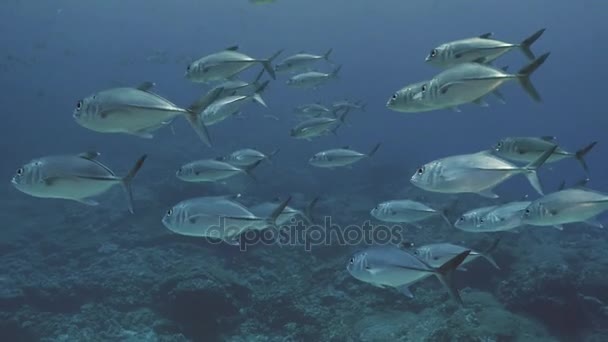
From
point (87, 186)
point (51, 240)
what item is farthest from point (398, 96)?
point (51, 240)

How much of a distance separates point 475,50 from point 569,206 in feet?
6.46

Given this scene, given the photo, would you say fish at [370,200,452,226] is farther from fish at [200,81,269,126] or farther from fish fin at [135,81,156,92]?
fish fin at [135,81,156,92]

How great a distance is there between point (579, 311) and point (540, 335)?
1.72 meters

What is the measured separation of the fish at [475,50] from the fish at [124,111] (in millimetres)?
2581

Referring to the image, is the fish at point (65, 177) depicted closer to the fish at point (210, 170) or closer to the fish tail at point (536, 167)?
the fish at point (210, 170)

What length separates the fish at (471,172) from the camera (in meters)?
4.08

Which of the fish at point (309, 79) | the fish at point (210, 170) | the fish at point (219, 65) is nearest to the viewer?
the fish at point (219, 65)

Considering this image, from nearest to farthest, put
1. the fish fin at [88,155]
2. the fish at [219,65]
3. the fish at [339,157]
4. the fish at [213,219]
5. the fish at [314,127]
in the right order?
the fish fin at [88,155]
the fish at [213,219]
the fish at [219,65]
the fish at [339,157]
the fish at [314,127]

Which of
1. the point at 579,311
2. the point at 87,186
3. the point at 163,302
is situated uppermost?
the point at 87,186

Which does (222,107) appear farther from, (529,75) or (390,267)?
(529,75)

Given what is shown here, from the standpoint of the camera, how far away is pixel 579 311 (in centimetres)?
852

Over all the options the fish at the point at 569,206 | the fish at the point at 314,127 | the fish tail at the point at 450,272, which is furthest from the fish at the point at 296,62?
the fish tail at the point at 450,272

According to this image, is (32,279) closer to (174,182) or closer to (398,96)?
(174,182)

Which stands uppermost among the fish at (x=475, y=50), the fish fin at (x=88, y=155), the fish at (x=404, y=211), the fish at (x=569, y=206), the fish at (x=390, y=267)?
the fish at (x=475, y=50)
